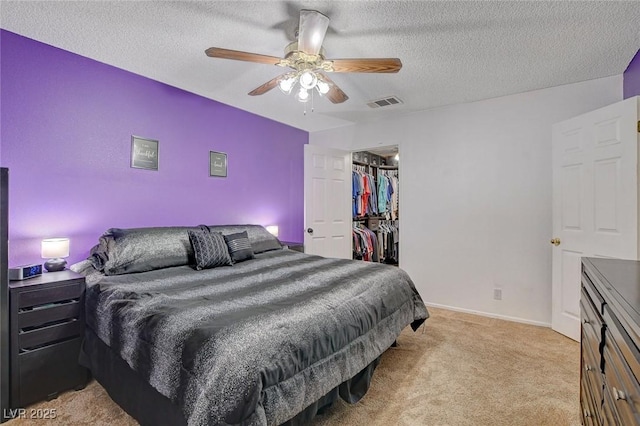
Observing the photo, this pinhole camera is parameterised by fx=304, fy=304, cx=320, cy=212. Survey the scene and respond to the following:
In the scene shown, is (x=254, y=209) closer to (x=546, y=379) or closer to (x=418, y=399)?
(x=418, y=399)

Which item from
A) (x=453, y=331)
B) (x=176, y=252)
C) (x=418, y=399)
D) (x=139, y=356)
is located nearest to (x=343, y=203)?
(x=453, y=331)

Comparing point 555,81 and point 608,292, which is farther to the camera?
point 555,81

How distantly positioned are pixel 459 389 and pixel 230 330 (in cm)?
163

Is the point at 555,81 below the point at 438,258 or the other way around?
the other way around

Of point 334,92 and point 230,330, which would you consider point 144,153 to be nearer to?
point 334,92

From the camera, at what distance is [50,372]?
1924 mm

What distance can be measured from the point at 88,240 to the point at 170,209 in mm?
754

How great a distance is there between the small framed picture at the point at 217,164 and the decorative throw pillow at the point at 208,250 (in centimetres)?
102

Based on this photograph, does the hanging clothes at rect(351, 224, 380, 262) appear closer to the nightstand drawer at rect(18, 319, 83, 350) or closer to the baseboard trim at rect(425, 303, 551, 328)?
the baseboard trim at rect(425, 303, 551, 328)

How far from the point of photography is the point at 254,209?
13.1 feet

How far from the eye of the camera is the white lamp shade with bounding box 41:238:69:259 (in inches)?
85.3

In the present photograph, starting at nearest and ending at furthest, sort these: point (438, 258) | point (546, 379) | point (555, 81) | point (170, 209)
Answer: point (546, 379)
point (555, 81)
point (170, 209)
point (438, 258)

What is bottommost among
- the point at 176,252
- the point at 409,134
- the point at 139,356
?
the point at 139,356

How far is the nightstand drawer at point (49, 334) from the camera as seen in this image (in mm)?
1835
